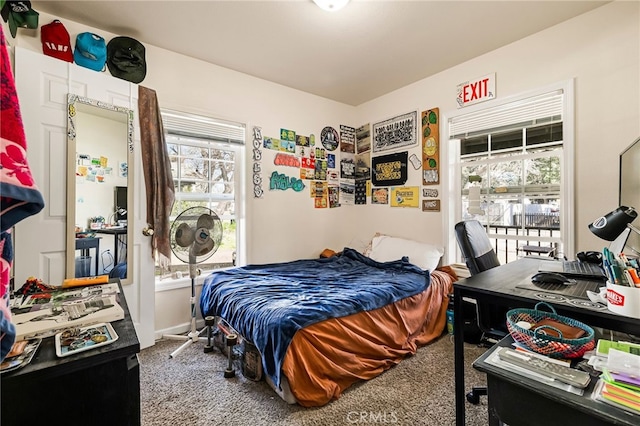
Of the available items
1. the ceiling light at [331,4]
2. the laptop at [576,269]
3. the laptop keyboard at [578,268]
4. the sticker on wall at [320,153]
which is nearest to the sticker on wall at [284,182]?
the sticker on wall at [320,153]

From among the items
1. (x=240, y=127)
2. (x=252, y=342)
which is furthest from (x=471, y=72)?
(x=252, y=342)

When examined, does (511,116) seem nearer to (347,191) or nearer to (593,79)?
(593,79)

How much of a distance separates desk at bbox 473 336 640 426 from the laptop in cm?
79

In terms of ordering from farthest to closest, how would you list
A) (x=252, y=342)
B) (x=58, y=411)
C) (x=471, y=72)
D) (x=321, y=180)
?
(x=321, y=180), (x=471, y=72), (x=252, y=342), (x=58, y=411)

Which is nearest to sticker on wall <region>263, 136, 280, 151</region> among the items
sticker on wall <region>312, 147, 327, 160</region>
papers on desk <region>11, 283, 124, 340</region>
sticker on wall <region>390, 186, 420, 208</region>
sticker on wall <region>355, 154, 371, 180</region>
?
sticker on wall <region>312, 147, 327, 160</region>

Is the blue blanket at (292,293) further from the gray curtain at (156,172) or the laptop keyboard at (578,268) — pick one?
the laptop keyboard at (578,268)

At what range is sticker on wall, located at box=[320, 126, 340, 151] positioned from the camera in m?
3.69

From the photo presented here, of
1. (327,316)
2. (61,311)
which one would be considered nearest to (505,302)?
(327,316)

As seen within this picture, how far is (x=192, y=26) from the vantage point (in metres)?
2.25

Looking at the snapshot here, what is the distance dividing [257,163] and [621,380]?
2.92 metres

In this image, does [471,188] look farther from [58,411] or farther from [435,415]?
[58,411]

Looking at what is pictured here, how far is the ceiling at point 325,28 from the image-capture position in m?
2.03

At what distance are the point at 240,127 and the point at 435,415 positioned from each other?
287 centimetres

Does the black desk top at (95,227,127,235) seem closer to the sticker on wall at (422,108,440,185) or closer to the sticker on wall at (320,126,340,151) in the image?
the sticker on wall at (320,126,340,151)
